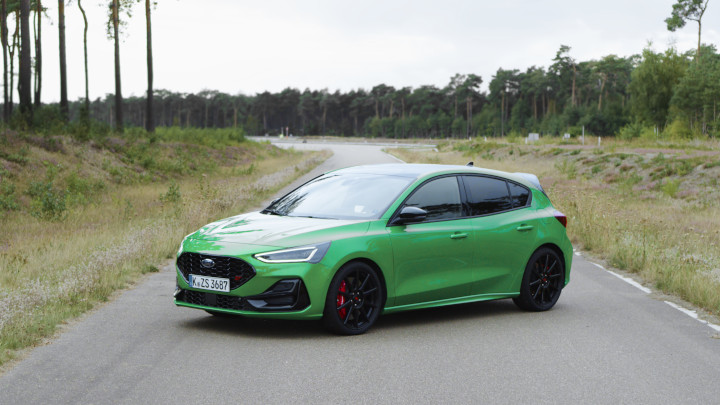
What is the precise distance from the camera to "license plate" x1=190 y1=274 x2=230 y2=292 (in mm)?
7273

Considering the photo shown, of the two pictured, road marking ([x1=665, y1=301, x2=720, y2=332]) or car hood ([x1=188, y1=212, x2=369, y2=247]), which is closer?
car hood ([x1=188, y1=212, x2=369, y2=247])

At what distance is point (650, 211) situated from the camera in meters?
21.0

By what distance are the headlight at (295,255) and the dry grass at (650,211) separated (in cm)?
484

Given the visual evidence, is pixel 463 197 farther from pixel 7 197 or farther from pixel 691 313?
pixel 7 197

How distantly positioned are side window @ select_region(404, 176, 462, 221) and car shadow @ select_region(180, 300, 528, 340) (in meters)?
1.10

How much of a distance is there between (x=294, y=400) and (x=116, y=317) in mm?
3591

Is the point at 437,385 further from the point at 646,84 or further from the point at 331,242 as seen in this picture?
the point at 646,84

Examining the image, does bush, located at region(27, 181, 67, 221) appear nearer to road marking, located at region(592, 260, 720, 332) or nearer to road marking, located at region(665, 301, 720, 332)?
road marking, located at region(592, 260, 720, 332)

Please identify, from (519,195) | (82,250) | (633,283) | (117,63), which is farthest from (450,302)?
(117,63)

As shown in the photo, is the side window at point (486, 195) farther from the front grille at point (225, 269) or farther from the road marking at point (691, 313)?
the front grille at point (225, 269)

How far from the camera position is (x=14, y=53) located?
6812 centimetres

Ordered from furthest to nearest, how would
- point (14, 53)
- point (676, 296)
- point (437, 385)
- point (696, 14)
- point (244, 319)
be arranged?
point (696, 14) → point (14, 53) → point (676, 296) → point (244, 319) → point (437, 385)

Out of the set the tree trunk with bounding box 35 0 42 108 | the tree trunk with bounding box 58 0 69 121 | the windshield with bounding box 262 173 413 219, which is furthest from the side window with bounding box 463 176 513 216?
the tree trunk with bounding box 35 0 42 108

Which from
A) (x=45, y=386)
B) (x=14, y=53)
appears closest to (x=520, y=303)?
(x=45, y=386)
